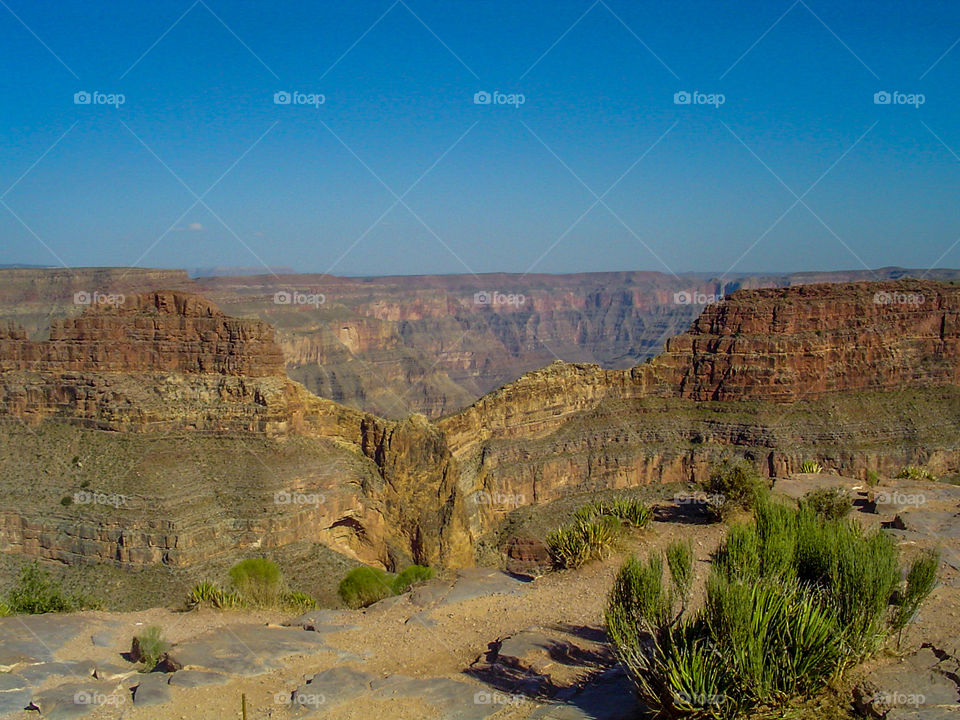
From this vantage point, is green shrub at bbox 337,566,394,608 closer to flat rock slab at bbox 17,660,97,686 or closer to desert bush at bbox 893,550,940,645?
flat rock slab at bbox 17,660,97,686

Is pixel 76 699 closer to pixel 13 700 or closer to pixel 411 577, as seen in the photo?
pixel 13 700

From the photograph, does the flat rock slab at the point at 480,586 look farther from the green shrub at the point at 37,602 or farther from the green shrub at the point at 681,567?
the green shrub at the point at 37,602

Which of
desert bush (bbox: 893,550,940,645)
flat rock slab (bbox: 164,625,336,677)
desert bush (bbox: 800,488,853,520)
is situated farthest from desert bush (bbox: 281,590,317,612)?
desert bush (bbox: 893,550,940,645)

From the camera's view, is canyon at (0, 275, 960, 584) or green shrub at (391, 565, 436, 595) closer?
green shrub at (391, 565, 436, 595)

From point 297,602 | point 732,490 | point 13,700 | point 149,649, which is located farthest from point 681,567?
point 732,490

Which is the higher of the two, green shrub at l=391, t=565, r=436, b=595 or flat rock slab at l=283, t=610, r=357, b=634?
flat rock slab at l=283, t=610, r=357, b=634

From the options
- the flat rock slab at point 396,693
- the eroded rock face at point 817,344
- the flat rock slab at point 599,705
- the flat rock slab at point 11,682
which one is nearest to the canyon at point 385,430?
the eroded rock face at point 817,344
